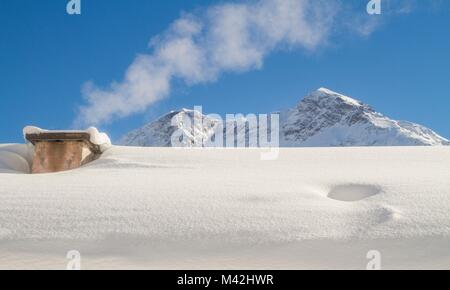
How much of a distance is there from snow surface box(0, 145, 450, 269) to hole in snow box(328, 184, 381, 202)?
0.03ft

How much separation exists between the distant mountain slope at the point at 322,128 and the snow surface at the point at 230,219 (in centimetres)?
14643

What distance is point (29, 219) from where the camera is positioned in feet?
14.2

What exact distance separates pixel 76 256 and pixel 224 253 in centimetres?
116

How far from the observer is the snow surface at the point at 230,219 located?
3740mm

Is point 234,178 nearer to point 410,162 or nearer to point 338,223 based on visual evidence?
point 338,223

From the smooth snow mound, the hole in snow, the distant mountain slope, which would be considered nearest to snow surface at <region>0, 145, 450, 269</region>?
the hole in snow

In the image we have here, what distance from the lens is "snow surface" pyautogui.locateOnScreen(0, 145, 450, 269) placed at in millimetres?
3740

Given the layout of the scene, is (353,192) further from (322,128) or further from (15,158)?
(322,128)

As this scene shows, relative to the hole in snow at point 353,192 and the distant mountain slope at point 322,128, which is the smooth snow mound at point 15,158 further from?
the distant mountain slope at point 322,128

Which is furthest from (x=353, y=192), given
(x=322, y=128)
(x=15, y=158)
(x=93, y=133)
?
(x=322, y=128)

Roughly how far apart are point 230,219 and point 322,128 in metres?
171

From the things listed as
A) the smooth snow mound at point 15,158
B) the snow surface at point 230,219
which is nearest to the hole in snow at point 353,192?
the snow surface at point 230,219

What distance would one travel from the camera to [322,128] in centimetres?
17175
